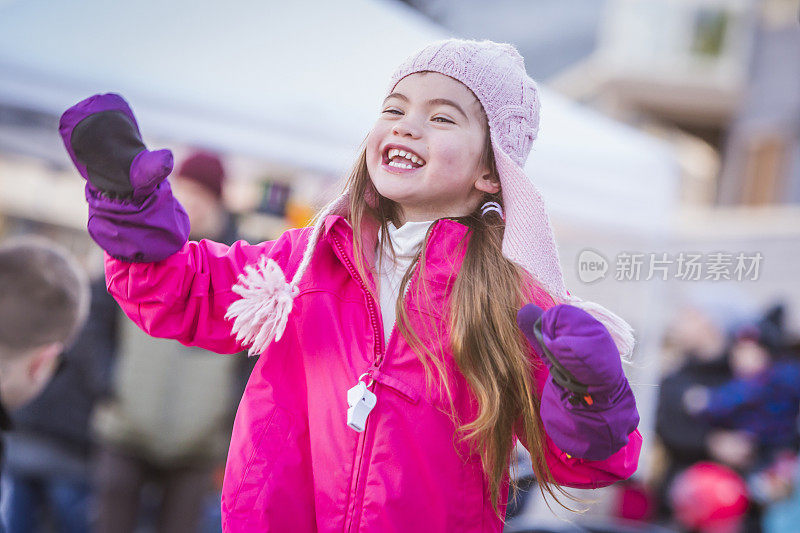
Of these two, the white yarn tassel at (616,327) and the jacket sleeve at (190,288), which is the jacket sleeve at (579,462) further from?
the jacket sleeve at (190,288)

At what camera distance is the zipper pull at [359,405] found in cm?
116

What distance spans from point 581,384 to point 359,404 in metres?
0.33

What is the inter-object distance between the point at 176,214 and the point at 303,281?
251 millimetres

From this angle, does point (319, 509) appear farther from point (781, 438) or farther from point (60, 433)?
point (781, 438)

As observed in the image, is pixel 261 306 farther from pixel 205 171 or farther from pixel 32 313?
pixel 205 171

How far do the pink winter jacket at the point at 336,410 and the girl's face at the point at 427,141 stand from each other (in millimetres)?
91

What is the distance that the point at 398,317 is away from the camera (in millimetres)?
1236

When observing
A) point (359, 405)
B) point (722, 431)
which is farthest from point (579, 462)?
point (722, 431)

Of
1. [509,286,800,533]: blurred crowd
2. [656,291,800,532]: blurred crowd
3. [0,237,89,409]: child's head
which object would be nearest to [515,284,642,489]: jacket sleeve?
[0,237,89,409]: child's head

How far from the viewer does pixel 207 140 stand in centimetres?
307

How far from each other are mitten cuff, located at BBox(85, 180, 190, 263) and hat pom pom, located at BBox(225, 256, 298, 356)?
0.14 m

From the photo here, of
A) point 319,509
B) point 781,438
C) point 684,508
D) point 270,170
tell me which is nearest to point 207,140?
point 270,170

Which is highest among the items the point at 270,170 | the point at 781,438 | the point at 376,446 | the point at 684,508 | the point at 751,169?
the point at 376,446

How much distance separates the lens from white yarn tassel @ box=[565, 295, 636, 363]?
124 centimetres
